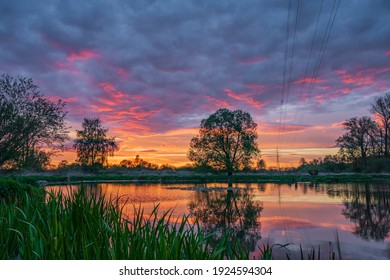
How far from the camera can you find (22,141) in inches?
782

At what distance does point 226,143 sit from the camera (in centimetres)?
5628

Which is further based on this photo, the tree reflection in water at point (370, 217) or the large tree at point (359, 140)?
the large tree at point (359, 140)

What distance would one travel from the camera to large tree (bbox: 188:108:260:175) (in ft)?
182

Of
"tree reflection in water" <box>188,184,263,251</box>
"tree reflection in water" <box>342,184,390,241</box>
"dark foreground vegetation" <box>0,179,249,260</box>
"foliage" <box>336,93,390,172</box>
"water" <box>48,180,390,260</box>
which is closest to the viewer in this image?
"dark foreground vegetation" <box>0,179,249,260</box>

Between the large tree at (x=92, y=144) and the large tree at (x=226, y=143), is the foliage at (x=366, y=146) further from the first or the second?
the large tree at (x=92, y=144)

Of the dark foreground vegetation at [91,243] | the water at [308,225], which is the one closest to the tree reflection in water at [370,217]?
the water at [308,225]

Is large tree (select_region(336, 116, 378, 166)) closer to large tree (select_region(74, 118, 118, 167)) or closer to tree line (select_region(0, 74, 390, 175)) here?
tree line (select_region(0, 74, 390, 175))

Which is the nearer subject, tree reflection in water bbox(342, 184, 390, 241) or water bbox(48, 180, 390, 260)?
water bbox(48, 180, 390, 260)

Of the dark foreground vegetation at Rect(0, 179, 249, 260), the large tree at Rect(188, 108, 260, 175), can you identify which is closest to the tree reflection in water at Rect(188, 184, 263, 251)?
the dark foreground vegetation at Rect(0, 179, 249, 260)

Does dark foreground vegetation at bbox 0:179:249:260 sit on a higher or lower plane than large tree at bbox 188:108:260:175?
lower

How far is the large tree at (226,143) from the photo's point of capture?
55.4m
